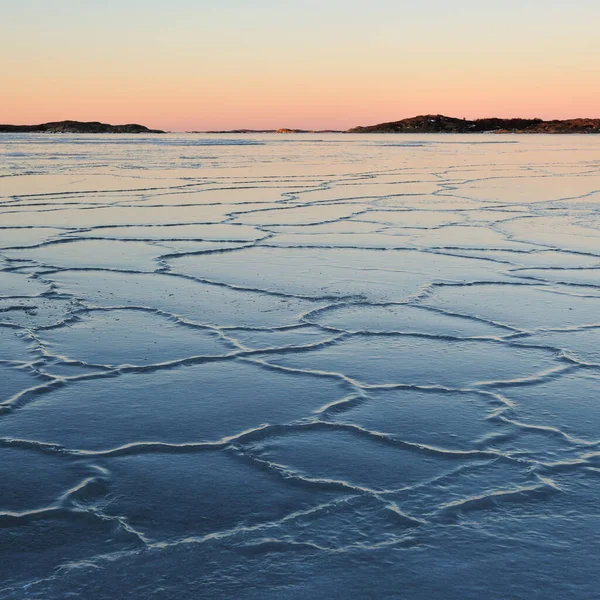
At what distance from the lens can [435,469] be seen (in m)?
2.22

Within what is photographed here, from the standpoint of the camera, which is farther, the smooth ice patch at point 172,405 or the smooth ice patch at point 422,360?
the smooth ice patch at point 422,360

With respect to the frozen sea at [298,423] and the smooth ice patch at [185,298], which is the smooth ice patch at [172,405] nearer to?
the frozen sea at [298,423]

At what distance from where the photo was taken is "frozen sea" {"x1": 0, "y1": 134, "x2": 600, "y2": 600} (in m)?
1.75

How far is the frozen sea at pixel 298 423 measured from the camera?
68.7 inches

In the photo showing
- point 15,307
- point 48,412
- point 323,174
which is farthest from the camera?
point 323,174

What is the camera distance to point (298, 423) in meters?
2.57

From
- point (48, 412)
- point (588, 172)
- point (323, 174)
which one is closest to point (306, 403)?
point (48, 412)

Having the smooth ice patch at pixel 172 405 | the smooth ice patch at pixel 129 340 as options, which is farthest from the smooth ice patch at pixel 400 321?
the smooth ice patch at pixel 172 405

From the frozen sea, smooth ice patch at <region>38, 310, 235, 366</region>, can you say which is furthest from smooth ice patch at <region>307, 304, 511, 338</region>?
smooth ice patch at <region>38, 310, 235, 366</region>

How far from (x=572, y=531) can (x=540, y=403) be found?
890 millimetres

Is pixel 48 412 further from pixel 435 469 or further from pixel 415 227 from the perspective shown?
pixel 415 227

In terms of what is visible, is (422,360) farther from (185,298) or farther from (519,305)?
(185,298)

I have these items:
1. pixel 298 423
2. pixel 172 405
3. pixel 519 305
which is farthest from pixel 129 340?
pixel 519 305

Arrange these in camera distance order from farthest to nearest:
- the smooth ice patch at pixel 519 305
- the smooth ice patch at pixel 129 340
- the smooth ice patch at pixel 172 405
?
the smooth ice patch at pixel 519 305 < the smooth ice patch at pixel 129 340 < the smooth ice patch at pixel 172 405
